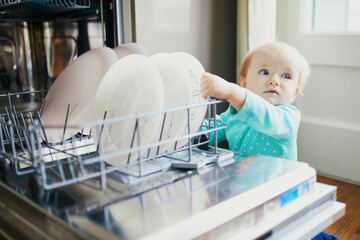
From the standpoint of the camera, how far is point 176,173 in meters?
0.70

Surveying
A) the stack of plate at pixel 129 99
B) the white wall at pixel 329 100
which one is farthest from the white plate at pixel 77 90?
the white wall at pixel 329 100

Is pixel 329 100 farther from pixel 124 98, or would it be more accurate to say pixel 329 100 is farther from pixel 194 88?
pixel 124 98

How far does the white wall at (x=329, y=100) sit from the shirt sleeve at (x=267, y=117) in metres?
0.78

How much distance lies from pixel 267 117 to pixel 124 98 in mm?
310

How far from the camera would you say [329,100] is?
1.71 meters

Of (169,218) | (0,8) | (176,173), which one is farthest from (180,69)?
(0,8)

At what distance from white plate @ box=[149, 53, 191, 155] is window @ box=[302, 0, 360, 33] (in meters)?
1.11

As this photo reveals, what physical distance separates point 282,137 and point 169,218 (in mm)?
505

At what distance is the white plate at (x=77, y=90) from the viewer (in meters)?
0.83

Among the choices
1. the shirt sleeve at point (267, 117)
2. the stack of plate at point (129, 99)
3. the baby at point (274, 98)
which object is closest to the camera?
the stack of plate at point (129, 99)

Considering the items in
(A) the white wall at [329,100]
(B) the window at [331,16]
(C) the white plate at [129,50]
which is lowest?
(A) the white wall at [329,100]

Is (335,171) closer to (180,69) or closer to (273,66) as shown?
(273,66)

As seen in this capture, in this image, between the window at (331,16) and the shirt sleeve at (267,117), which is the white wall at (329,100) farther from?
the shirt sleeve at (267,117)

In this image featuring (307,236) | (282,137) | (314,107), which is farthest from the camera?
(314,107)
